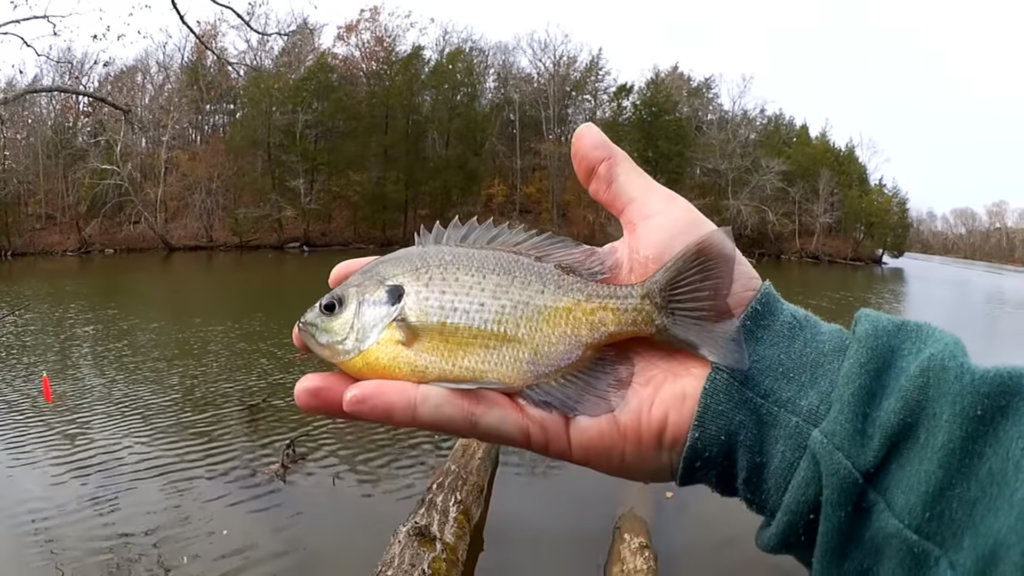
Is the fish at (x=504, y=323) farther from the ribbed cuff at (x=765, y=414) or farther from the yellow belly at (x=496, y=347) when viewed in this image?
the ribbed cuff at (x=765, y=414)

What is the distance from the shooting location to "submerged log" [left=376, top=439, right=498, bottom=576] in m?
7.31

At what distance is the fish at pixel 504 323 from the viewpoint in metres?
3.08

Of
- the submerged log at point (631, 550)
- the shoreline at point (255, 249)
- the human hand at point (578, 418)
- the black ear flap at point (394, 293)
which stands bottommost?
the submerged log at point (631, 550)

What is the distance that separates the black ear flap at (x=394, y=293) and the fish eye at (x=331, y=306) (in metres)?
0.25

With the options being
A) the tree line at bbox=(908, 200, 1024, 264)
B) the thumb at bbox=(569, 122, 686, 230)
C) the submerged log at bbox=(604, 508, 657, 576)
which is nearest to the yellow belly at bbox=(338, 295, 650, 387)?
the thumb at bbox=(569, 122, 686, 230)

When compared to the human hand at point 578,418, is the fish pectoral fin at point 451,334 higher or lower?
higher

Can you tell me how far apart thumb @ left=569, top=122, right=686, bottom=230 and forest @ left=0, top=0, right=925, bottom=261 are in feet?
140

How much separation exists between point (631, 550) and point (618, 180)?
618 cm

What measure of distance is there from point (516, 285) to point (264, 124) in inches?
1961

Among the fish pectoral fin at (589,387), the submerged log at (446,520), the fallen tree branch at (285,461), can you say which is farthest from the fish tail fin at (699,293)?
the fallen tree branch at (285,461)

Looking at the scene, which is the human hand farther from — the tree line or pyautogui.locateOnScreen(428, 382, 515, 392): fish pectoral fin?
the tree line

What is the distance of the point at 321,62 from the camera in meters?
47.9

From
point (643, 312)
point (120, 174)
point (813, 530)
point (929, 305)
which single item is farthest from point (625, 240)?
point (120, 174)

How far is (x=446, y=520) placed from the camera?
839 cm
